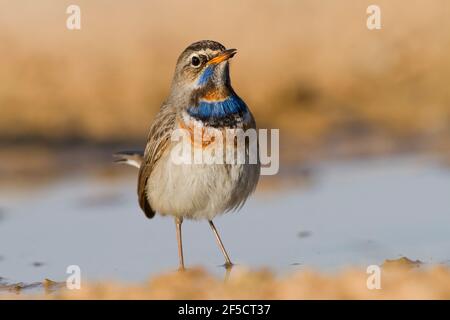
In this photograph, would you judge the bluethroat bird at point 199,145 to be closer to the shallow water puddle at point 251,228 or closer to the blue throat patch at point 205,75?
the blue throat patch at point 205,75

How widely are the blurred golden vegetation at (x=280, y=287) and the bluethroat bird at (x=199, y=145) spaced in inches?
→ 26.7

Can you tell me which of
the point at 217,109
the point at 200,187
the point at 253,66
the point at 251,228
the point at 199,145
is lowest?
the point at 251,228

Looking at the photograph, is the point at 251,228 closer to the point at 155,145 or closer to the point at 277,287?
the point at 155,145

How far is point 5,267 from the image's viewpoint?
9625 mm

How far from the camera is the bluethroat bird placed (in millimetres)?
8820

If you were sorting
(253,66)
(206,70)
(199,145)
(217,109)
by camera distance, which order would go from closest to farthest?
(199,145)
(217,109)
(206,70)
(253,66)

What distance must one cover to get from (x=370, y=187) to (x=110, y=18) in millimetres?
5671

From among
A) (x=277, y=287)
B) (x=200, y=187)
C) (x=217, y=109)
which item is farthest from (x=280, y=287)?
(x=217, y=109)

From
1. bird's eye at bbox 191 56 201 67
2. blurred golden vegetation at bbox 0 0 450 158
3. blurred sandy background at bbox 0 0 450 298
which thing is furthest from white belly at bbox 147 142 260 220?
blurred golden vegetation at bbox 0 0 450 158

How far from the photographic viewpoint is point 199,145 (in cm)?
875

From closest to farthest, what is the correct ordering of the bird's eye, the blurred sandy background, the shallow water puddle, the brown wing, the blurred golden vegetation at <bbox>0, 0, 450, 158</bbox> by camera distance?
the brown wing
the bird's eye
the shallow water puddle
the blurred sandy background
the blurred golden vegetation at <bbox>0, 0, 450, 158</bbox>

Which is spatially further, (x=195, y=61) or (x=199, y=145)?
(x=195, y=61)

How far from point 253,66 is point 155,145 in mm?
6935

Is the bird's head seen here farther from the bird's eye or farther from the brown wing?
the brown wing
